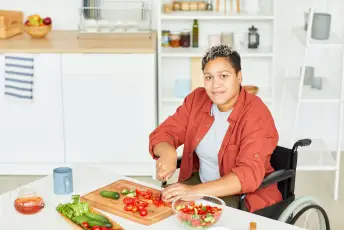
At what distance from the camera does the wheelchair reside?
101 inches

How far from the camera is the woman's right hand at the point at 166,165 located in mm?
2729

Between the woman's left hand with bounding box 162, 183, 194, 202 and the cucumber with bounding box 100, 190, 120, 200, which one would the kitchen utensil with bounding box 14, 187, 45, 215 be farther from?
the woman's left hand with bounding box 162, 183, 194, 202

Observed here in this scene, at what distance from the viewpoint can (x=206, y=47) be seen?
468 cm

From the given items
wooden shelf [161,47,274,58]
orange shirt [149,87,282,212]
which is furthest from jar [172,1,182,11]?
orange shirt [149,87,282,212]

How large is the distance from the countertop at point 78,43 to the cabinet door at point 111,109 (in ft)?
0.15

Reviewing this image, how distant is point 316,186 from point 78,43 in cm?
185

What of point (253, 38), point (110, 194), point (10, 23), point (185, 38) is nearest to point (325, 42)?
point (253, 38)

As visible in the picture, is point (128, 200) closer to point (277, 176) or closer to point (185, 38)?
point (277, 176)

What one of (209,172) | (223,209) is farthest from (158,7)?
(223,209)

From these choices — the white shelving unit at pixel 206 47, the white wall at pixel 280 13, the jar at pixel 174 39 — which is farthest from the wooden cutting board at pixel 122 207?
the white wall at pixel 280 13

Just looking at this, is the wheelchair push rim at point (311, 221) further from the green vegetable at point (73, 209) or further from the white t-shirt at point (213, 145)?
the green vegetable at point (73, 209)

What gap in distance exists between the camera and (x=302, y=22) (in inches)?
185

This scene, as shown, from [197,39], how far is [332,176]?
134cm

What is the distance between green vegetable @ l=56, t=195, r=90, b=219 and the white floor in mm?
1980
